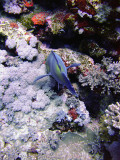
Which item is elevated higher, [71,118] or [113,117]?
[113,117]

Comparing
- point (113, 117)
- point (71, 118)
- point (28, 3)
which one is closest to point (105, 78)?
point (113, 117)

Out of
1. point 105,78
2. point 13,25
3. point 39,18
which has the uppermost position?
point 39,18

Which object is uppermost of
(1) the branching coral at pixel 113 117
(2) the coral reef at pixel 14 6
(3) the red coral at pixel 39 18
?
(2) the coral reef at pixel 14 6

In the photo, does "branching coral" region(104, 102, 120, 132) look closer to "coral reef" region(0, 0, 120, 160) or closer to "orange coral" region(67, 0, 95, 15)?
"coral reef" region(0, 0, 120, 160)

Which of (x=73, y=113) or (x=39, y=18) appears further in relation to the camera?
(x=39, y=18)

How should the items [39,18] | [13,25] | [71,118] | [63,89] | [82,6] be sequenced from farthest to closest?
[39,18]
[13,25]
[63,89]
[71,118]
[82,6]

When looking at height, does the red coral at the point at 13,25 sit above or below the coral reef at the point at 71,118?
above

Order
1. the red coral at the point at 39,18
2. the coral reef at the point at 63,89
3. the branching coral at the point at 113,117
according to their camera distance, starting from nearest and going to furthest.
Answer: the branching coral at the point at 113,117
the coral reef at the point at 63,89
the red coral at the point at 39,18

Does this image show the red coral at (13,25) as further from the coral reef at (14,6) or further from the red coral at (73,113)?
the red coral at (73,113)

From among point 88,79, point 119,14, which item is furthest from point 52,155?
point 119,14

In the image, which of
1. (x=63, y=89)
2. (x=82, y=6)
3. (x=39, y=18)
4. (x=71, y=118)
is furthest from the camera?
(x=39, y=18)

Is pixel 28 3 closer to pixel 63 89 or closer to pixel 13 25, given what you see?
pixel 13 25

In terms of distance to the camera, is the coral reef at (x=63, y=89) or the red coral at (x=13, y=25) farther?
the red coral at (x=13, y=25)

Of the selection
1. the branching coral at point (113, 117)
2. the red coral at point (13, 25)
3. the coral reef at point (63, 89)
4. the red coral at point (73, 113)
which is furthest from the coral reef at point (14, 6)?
the branching coral at point (113, 117)
